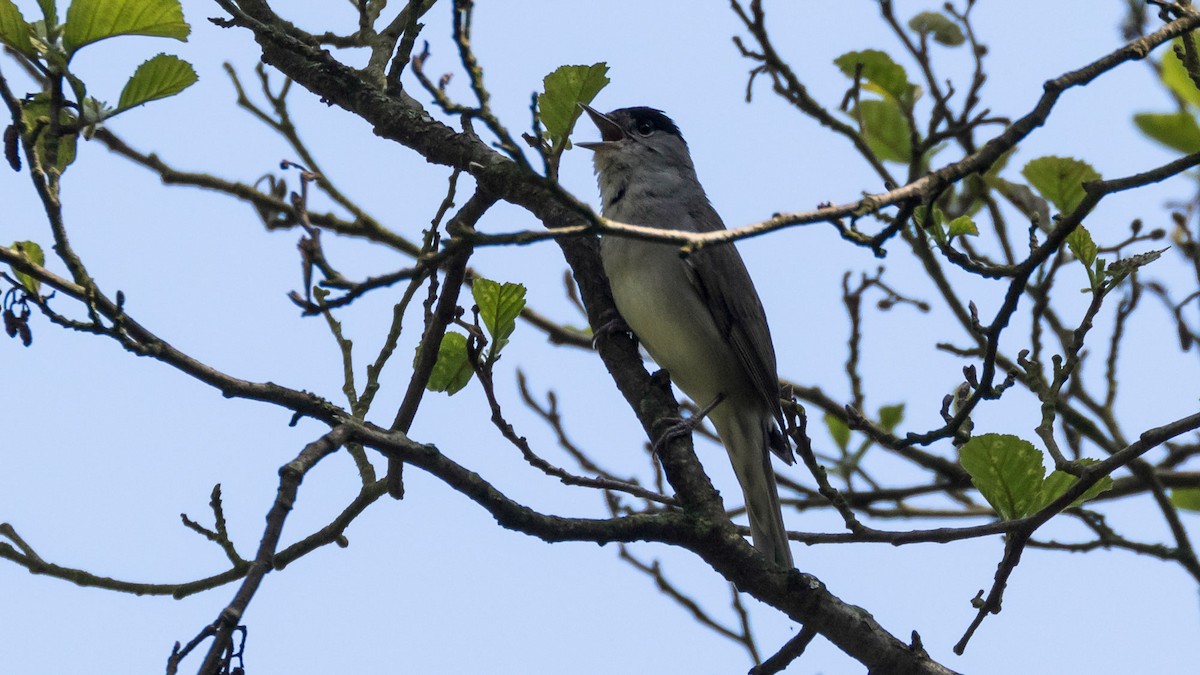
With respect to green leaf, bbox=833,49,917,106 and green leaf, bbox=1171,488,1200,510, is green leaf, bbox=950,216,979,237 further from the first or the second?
green leaf, bbox=1171,488,1200,510

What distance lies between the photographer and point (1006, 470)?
384 cm

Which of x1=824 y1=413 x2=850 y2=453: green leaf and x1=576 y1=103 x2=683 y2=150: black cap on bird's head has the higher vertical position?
x1=576 y1=103 x2=683 y2=150: black cap on bird's head

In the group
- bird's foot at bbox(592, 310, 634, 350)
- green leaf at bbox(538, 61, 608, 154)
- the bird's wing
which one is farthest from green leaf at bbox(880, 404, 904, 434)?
green leaf at bbox(538, 61, 608, 154)

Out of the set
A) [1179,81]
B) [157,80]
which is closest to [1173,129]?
[1179,81]

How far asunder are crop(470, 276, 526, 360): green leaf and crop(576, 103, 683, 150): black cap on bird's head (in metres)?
3.04

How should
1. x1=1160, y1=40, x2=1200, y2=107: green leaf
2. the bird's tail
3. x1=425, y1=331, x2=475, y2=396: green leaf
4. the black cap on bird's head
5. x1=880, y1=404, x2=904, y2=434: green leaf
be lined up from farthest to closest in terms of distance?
the black cap on bird's head < x1=880, y1=404, x2=904, y2=434: green leaf < x1=1160, y1=40, x2=1200, y2=107: green leaf < the bird's tail < x1=425, y1=331, x2=475, y2=396: green leaf

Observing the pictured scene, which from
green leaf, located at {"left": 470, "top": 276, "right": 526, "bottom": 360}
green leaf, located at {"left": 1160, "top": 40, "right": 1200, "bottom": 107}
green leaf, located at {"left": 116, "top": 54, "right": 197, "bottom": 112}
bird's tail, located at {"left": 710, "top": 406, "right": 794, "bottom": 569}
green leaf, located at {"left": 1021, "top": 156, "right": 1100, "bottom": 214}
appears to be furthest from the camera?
green leaf, located at {"left": 1160, "top": 40, "right": 1200, "bottom": 107}

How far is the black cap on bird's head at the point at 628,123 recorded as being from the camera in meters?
6.95

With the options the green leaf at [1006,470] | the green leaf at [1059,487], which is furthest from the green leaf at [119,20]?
the green leaf at [1059,487]

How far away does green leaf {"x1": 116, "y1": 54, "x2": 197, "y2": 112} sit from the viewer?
11.4 ft

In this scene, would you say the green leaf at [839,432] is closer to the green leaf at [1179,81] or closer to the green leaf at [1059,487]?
the green leaf at [1179,81]

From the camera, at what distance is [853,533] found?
3.85 m

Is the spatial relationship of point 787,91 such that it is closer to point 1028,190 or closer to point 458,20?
point 1028,190

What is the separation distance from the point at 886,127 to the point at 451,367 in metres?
3.27
